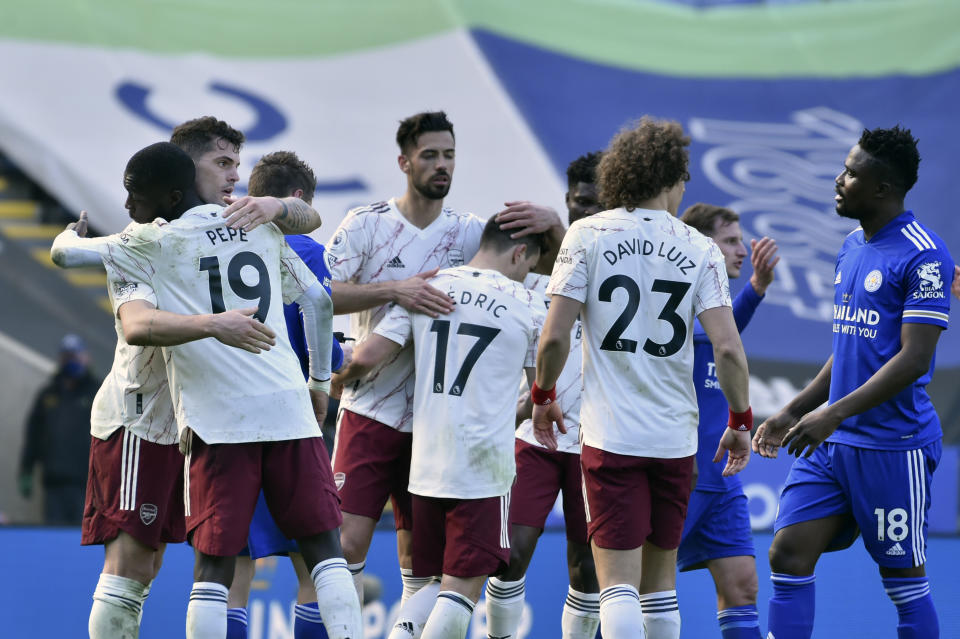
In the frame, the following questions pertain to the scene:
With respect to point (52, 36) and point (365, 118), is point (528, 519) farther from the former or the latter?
point (52, 36)

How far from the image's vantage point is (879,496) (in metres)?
4.75

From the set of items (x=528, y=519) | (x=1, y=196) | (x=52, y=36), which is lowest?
(x=528, y=519)

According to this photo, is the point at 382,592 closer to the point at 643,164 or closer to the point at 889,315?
the point at 643,164

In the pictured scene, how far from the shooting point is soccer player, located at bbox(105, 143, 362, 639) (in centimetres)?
421

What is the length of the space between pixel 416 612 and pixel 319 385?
101cm

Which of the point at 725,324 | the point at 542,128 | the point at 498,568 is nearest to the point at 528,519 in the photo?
the point at 498,568

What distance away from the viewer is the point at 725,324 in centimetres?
470

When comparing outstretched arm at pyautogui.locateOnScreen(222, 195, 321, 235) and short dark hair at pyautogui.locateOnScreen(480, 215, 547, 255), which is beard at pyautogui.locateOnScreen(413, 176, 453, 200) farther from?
outstretched arm at pyautogui.locateOnScreen(222, 195, 321, 235)

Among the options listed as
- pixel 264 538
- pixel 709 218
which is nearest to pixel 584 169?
pixel 709 218

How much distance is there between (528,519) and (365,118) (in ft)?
22.0

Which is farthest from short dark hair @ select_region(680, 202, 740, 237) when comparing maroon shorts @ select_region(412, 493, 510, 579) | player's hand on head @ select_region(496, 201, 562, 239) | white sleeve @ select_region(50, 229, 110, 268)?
white sleeve @ select_region(50, 229, 110, 268)

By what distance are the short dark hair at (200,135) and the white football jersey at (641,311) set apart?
1.43 m

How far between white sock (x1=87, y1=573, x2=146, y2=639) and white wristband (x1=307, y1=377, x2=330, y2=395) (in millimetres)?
995

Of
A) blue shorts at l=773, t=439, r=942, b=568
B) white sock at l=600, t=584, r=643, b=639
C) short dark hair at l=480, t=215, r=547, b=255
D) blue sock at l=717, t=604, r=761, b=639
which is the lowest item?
blue sock at l=717, t=604, r=761, b=639
